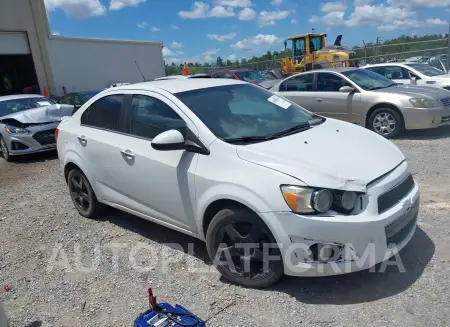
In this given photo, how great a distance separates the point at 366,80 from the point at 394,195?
6437 millimetres

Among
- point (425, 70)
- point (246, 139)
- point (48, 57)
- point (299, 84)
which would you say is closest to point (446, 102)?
point (299, 84)

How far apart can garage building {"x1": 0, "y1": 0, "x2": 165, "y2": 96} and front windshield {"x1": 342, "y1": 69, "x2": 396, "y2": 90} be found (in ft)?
38.7

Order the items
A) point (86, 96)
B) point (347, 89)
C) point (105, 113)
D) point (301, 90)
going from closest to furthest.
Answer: point (105, 113), point (347, 89), point (301, 90), point (86, 96)

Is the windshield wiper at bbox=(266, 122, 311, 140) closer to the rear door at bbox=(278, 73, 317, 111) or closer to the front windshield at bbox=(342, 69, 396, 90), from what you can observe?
the front windshield at bbox=(342, 69, 396, 90)

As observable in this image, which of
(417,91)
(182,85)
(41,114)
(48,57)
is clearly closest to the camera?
(182,85)

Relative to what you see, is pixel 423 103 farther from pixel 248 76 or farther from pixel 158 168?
pixel 248 76

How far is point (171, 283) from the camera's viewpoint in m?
3.35

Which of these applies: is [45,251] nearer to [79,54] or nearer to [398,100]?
[398,100]

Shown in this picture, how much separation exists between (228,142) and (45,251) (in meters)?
2.40

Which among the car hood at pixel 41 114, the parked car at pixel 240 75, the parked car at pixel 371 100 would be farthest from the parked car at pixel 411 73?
the car hood at pixel 41 114

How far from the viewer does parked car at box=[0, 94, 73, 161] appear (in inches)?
337

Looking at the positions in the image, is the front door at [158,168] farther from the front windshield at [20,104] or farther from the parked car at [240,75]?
the parked car at [240,75]

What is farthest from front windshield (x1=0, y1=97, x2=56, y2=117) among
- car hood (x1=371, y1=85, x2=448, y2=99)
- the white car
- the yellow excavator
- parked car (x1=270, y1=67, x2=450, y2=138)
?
the yellow excavator

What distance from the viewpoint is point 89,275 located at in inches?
142
